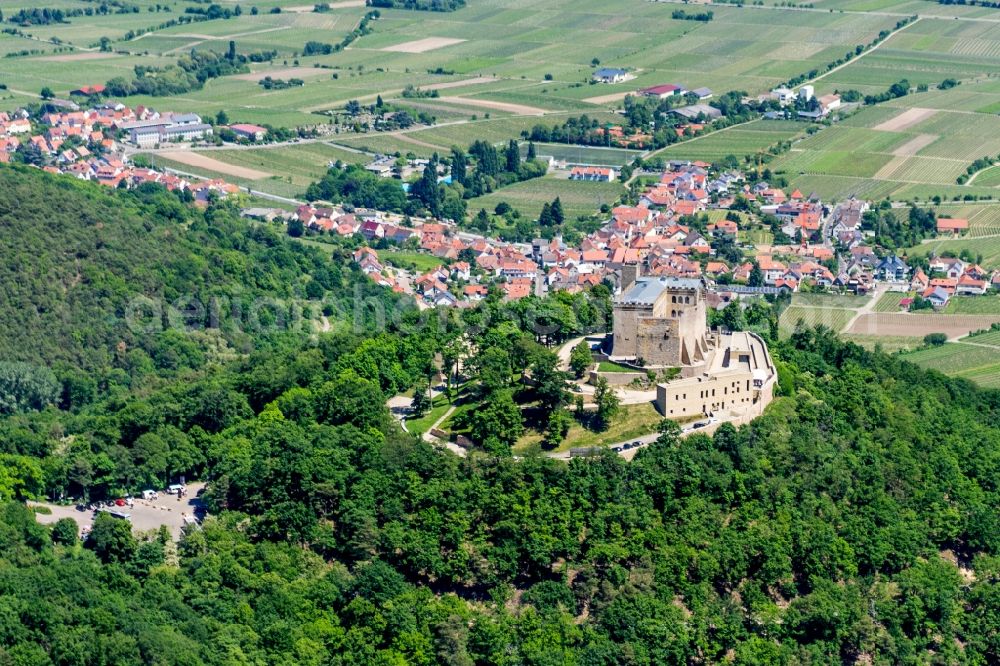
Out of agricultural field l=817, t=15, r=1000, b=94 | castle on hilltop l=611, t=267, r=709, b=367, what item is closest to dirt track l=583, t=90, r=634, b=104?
agricultural field l=817, t=15, r=1000, b=94

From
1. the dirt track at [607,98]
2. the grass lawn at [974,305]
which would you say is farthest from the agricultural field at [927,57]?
the grass lawn at [974,305]

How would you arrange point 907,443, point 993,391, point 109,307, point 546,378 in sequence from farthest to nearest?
point 109,307, point 993,391, point 907,443, point 546,378

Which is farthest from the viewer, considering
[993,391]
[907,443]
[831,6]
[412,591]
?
[831,6]

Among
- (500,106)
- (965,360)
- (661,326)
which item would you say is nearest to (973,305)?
(965,360)

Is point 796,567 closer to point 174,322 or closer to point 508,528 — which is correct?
point 508,528

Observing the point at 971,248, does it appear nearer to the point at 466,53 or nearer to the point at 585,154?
the point at 585,154

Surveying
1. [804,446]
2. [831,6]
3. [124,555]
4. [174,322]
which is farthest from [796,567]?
Result: [831,6]

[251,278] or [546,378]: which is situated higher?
[546,378]
